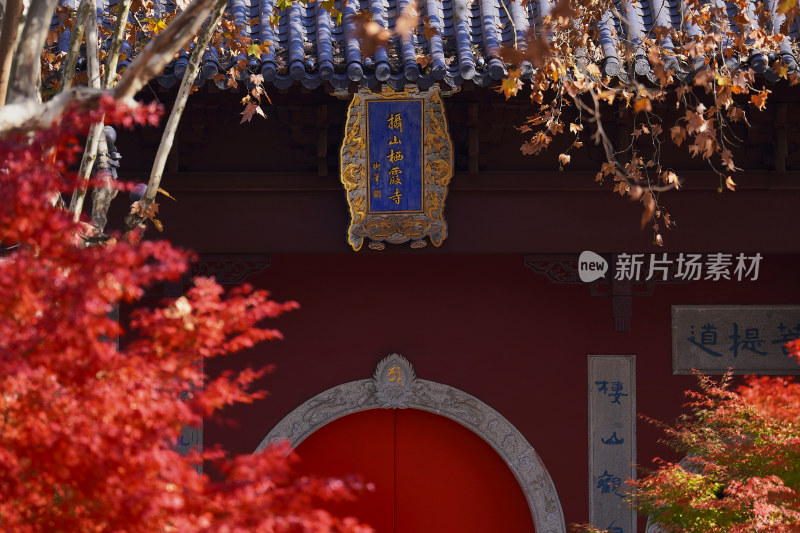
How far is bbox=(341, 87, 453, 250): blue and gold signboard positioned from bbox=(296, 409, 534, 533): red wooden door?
1.51 meters

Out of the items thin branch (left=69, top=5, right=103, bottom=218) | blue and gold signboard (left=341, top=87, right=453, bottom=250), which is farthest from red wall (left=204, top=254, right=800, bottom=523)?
thin branch (left=69, top=5, right=103, bottom=218)

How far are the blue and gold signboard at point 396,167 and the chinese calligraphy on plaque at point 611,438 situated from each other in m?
1.68

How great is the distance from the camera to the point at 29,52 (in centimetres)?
321

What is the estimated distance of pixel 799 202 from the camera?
21.3ft

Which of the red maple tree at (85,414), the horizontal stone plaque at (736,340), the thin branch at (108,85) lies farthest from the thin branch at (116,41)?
the horizontal stone plaque at (736,340)

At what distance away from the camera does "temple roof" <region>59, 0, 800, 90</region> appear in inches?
223

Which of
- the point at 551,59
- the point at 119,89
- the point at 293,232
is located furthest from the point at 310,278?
the point at 119,89

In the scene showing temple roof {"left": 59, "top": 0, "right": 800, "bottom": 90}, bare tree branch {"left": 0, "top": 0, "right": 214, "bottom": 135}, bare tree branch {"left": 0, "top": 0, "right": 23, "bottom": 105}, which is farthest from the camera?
temple roof {"left": 59, "top": 0, "right": 800, "bottom": 90}

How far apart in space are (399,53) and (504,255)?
1789 millimetres

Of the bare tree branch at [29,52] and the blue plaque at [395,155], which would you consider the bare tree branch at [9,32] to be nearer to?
the bare tree branch at [29,52]

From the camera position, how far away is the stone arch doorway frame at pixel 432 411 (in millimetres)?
6812

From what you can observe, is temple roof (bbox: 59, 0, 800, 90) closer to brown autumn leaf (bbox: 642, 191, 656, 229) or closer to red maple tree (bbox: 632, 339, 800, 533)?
brown autumn leaf (bbox: 642, 191, 656, 229)

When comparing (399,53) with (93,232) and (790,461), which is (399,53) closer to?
(93,232)

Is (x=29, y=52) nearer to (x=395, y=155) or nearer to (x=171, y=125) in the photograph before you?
(x=171, y=125)
